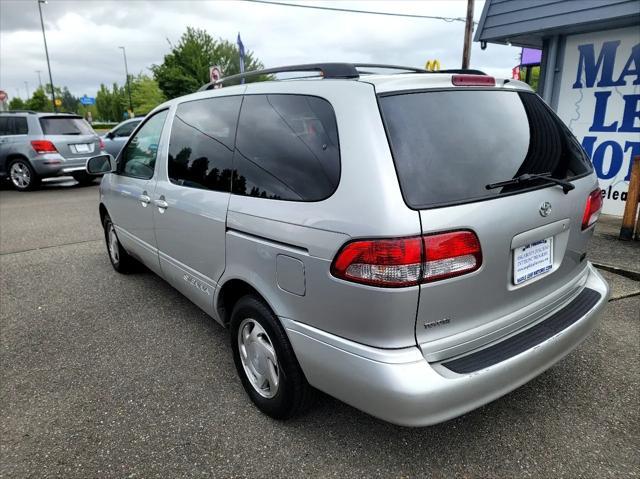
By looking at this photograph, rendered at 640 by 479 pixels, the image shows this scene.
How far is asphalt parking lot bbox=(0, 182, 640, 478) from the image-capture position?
7.12 feet

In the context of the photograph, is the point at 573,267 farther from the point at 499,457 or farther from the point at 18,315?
the point at 18,315

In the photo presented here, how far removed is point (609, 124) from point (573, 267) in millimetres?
5455

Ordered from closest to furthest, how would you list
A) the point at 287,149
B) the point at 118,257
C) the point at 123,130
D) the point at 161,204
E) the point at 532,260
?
the point at 532,260
the point at 287,149
the point at 161,204
the point at 118,257
the point at 123,130

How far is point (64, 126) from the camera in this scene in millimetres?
11000

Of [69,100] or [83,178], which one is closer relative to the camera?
[83,178]

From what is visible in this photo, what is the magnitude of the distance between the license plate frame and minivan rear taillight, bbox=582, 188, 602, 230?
0.39 m

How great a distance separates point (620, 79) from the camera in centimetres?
651

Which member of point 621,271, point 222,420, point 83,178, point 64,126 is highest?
point 64,126

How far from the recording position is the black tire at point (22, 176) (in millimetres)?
10906

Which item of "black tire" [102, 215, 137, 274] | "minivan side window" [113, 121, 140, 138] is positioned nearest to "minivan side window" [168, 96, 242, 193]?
"black tire" [102, 215, 137, 274]

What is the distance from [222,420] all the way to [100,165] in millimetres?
2695

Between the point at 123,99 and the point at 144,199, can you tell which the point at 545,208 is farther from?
the point at 123,99

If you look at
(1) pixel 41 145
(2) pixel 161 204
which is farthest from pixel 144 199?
(1) pixel 41 145

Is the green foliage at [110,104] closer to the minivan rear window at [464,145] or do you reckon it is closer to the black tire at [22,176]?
the black tire at [22,176]
